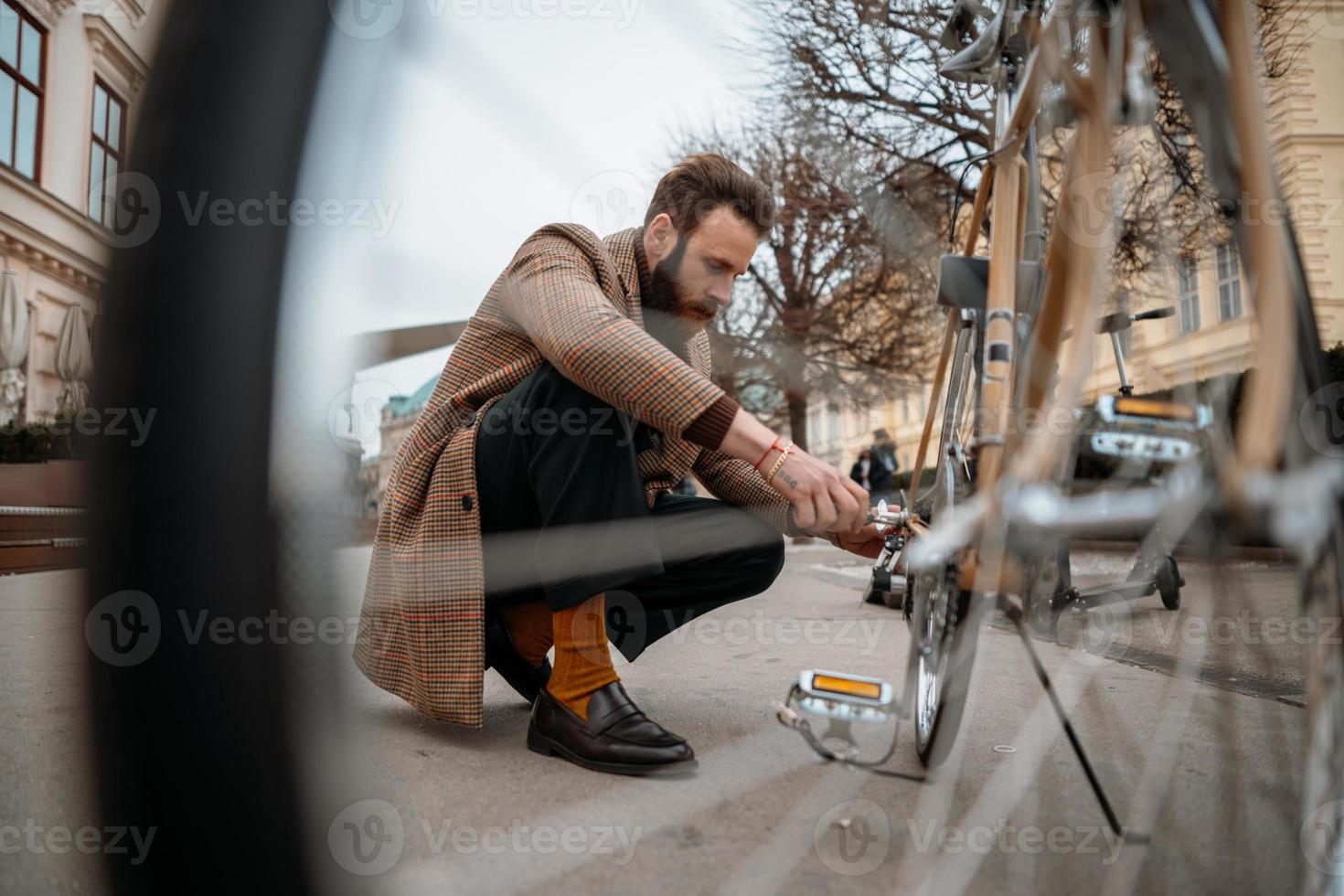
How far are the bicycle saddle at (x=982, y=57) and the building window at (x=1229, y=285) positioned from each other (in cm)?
43

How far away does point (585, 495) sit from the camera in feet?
4.70

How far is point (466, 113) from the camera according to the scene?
878mm

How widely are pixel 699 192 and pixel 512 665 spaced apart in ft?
3.33

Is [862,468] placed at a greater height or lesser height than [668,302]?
lesser

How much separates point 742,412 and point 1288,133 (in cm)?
868

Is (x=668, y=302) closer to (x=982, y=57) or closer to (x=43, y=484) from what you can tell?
(x=982, y=57)

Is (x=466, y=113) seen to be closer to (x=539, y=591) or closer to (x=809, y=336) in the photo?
(x=539, y=591)

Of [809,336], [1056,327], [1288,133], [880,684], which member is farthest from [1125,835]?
[1288,133]

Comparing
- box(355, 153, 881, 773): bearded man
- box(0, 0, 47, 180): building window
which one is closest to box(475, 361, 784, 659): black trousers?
box(355, 153, 881, 773): bearded man

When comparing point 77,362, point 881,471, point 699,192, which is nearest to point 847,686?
point 77,362

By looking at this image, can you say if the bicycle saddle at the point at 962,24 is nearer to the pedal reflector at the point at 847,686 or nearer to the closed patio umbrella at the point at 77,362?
the pedal reflector at the point at 847,686

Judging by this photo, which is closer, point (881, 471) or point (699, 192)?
point (699, 192)

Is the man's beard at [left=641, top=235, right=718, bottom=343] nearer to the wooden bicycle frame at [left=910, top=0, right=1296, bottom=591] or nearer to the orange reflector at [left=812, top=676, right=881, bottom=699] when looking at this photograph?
the wooden bicycle frame at [left=910, top=0, right=1296, bottom=591]

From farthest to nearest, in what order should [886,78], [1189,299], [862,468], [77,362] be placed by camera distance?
[862,468]
[886,78]
[1189,299]
[77,362]
